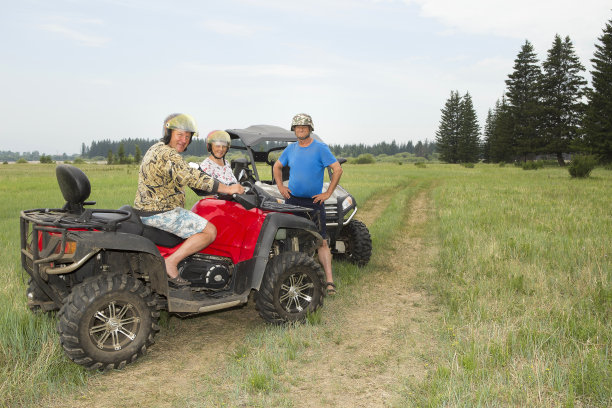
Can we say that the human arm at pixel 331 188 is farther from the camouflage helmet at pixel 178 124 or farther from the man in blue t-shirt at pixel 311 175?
the camouflage helmet at pixel 178 124

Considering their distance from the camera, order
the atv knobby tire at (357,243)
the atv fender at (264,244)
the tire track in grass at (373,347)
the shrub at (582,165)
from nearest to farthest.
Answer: the tire track in grass at (373,347), the atv fender at (264,244), the atv knobby tire at (357,243), the shrub at (582,165)

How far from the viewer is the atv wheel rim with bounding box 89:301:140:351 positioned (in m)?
3.99

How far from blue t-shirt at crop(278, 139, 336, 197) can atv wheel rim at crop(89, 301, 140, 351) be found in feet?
9.53

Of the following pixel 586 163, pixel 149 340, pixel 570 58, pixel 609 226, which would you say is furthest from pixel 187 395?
pixel 570 58

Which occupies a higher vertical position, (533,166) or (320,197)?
(533,166)

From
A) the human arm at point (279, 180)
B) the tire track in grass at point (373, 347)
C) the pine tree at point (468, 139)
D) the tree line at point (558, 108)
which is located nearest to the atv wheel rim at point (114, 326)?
the tire track in grass at point (373, 347)

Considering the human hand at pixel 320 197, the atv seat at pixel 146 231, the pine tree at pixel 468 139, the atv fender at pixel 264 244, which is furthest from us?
the pine tree at pixel 468 139

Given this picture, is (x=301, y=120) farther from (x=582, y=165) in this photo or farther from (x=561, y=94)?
(x=561, y=94)

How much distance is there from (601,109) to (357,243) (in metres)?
42.7

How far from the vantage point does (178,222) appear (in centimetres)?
451

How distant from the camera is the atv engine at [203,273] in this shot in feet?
16.0

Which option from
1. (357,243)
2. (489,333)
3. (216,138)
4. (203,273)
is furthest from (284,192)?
(489,333)

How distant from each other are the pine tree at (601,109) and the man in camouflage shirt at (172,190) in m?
42.9

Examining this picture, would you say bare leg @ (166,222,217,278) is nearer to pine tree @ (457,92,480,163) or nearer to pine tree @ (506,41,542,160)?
pine tree @ (506,41,542,160)
